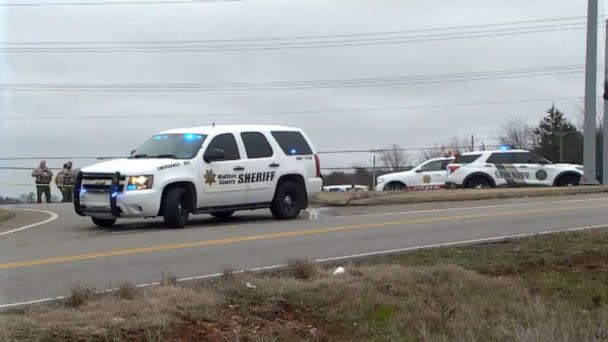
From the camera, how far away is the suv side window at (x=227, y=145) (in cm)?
1416

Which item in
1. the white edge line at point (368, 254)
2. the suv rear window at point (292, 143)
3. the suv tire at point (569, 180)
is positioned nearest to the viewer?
the white edge line at point (368, 254)

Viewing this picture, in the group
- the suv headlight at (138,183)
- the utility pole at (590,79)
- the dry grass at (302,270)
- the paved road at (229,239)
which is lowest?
the paved road at (229,239)

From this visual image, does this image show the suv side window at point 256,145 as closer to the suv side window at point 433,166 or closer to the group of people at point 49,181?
the group of people at point 49,181

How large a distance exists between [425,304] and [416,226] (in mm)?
6183

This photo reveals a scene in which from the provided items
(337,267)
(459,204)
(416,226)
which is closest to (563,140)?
A: (459,204)

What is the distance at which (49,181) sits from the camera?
2617 cm

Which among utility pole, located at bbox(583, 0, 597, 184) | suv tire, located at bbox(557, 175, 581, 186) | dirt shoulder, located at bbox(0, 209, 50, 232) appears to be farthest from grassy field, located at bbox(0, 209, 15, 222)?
utility pole, located at bbox(583, 0, 597, 184)

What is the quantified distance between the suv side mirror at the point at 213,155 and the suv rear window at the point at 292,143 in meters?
1.82

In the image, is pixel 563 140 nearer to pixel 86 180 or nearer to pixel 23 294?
pixel 86 180

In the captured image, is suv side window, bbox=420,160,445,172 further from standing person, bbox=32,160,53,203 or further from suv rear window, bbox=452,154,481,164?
standing person, bbox=32,160,53,203

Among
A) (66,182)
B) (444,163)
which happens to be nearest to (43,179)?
(66,182)

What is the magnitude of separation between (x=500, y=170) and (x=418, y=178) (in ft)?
10.8

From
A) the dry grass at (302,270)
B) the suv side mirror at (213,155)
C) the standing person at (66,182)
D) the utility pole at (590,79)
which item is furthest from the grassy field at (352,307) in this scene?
the utility pole at (590,79)

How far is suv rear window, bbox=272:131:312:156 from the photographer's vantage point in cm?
1531
